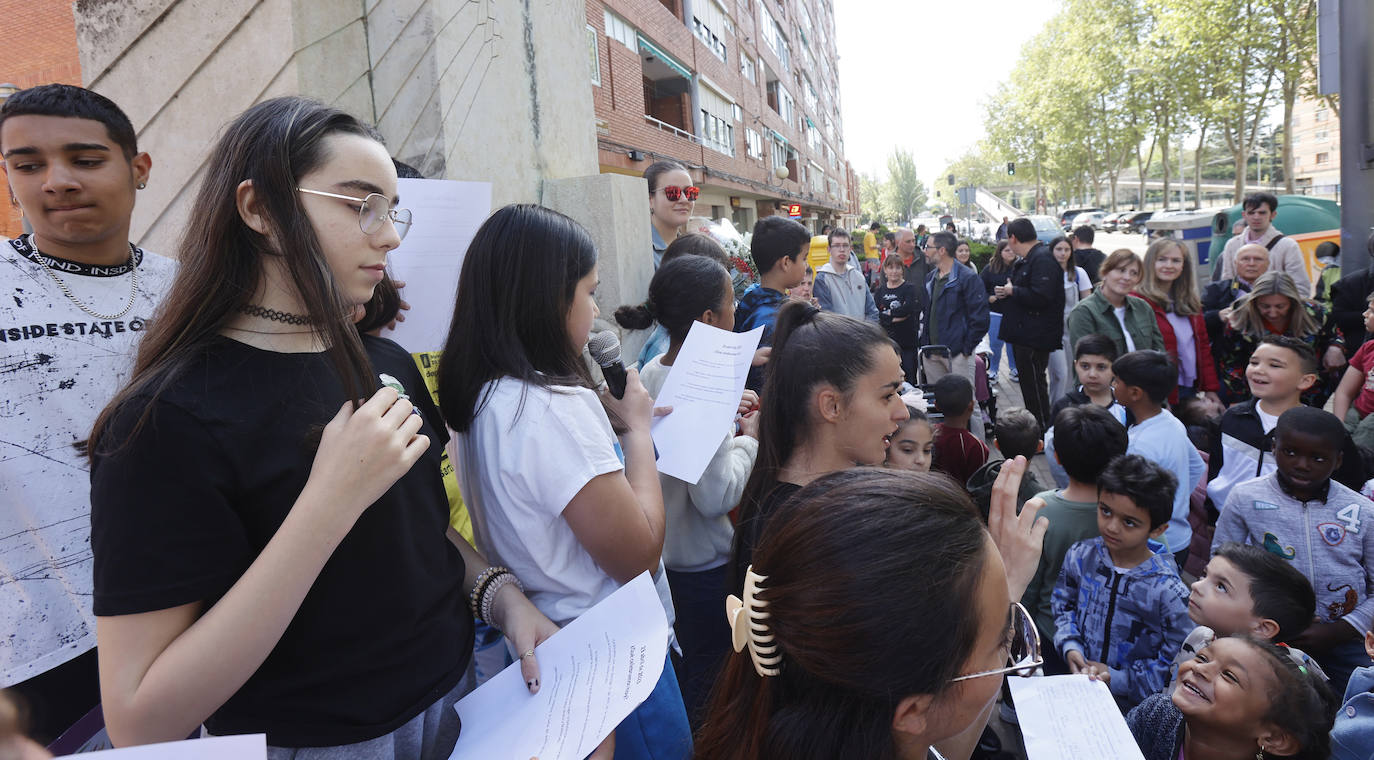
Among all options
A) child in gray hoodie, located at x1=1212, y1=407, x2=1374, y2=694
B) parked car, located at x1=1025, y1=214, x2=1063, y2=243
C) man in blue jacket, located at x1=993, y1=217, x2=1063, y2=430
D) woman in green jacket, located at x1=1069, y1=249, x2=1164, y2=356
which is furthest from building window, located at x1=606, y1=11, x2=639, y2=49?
child in gray hoodie, located at x1=1212, y1=407, x2=1374, y2=694

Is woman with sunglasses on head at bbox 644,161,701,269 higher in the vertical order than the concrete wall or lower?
lower

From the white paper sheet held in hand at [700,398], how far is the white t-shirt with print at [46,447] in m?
1.32

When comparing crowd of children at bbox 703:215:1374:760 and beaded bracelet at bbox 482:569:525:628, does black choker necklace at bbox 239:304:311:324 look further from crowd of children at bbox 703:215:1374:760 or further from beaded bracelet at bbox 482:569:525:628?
crowd of children at bbox 703:215:1374:760

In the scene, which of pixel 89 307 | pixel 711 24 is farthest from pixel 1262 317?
pixel 711 24

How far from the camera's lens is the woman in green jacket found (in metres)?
5.18

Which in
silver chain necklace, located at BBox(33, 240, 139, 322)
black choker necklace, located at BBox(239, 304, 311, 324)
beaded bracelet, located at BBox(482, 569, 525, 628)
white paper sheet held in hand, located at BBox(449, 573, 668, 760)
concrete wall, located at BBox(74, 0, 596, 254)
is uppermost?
concrete wall, located at BBox(74, 0, 596, 254)

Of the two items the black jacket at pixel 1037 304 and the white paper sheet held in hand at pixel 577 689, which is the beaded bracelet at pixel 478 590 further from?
the black jacket at pixel 1037 304

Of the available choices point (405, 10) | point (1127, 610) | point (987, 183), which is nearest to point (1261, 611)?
point (1127, 610)

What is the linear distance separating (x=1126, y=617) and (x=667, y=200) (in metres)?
2.83

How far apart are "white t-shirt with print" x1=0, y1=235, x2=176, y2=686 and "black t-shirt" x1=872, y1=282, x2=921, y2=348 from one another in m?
6.84

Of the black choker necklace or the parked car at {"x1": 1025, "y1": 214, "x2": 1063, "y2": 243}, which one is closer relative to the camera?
the black choker necklace

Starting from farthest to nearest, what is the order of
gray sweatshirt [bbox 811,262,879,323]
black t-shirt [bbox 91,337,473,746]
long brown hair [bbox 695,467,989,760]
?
gray sweatshirt [bbox 811,262,879,323] → long brown hair [bbox 695,467,989,760] → black t-shirt [bbox 91,337,473,746]

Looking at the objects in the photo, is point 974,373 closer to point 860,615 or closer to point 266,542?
point 860,615

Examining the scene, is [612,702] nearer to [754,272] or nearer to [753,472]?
[753,472]
